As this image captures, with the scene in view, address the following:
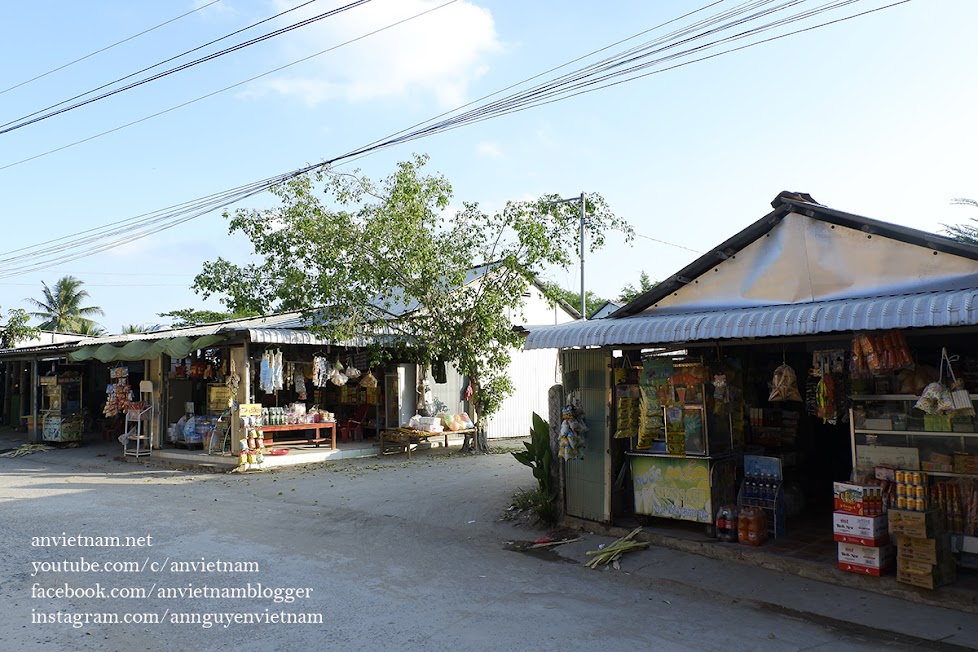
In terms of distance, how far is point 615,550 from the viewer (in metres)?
7.71

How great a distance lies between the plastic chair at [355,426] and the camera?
61.8ft

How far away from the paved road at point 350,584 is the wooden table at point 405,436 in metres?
4.39

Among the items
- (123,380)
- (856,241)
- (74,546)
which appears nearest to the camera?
(856,241)

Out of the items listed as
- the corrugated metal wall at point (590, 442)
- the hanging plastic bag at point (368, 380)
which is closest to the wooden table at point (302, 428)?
the hanging plastic bag at point (368, 380)

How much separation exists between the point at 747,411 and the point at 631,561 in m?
3.22

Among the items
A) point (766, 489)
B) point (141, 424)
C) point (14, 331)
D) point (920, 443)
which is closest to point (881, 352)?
point (920, 443)

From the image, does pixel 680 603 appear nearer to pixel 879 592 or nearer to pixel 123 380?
pixel 879 592

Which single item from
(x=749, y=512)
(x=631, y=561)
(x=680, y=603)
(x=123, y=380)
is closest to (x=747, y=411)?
(x=749, y=512)

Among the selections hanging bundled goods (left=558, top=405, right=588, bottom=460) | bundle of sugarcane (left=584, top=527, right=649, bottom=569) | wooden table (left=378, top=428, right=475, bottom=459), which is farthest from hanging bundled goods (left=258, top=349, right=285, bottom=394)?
bundle of sugarcane (left=584, top=527, right=649, bottom=569)

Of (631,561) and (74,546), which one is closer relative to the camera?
(631,561)

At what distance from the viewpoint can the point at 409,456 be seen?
16609 mm

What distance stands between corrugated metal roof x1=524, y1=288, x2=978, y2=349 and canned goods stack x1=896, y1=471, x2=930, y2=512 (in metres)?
1.61

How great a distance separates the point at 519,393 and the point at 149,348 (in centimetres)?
1040

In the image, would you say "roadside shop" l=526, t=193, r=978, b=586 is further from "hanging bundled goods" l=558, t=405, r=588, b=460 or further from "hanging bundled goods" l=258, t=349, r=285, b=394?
"hanging bundled goods" l=258, t=349, r=285, b=394
